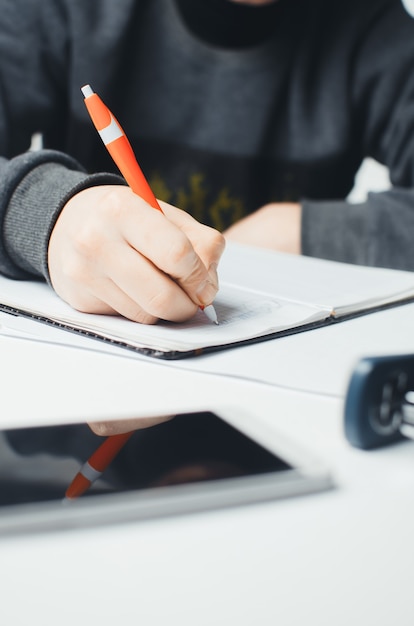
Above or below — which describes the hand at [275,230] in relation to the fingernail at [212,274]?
below

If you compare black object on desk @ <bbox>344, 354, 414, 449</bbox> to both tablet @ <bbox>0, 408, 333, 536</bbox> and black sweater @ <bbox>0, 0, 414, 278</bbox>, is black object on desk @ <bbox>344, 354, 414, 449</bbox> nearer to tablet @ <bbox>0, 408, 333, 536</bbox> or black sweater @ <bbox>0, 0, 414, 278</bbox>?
tablet @ <bbox>0, 408, 333, 536</bbox>

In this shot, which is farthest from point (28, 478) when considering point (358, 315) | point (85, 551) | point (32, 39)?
point (32, 39)

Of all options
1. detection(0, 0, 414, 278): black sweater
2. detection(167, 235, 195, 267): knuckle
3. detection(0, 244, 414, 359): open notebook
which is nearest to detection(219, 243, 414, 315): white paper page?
detection(0, 244, 414, 359): open notebook

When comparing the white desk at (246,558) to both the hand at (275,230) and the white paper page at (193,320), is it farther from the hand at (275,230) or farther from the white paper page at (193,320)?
the hand at (275,230)

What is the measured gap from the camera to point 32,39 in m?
0.90

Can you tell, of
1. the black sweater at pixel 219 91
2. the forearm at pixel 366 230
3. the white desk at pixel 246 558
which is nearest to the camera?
the white desk at pixel 246 558

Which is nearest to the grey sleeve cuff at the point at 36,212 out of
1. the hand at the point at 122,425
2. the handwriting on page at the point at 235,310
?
the handwriting on page at the point at 235,310

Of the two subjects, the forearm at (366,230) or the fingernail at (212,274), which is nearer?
the fingernail at (212,274)

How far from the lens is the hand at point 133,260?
400 mm

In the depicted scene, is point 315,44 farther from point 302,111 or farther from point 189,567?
point 189,567

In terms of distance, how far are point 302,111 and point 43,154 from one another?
53 centimetres

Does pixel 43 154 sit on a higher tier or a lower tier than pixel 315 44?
lower

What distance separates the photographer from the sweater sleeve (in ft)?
2.33

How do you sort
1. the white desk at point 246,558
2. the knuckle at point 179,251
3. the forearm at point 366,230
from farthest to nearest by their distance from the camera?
1. the forearm at point 366,230
2. the knuckle at point 179,251
3. the white desk at point 246,558
